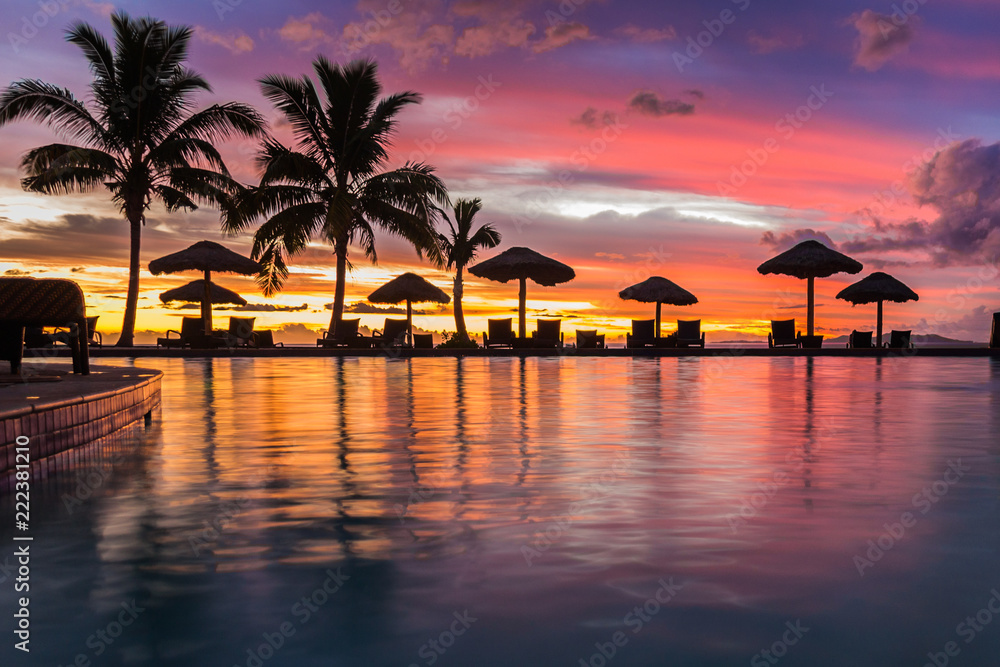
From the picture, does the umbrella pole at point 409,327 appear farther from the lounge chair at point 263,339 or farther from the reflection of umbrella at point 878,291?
the reflection of umbrella at point 878,291

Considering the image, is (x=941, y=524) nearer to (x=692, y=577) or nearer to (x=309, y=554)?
(x=692, y=577)

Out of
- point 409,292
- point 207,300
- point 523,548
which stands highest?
point 409,292

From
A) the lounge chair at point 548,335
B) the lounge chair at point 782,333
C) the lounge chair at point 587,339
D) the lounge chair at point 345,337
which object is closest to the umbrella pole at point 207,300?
the lounge chair at point 345,337

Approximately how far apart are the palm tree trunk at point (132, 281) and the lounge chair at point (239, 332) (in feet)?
8.96

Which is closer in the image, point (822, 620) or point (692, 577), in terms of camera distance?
point (822, 620)

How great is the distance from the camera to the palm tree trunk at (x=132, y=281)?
87.0ft

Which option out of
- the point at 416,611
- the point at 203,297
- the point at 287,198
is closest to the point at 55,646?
the point at 416,611

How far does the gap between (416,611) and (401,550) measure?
794 millimetres

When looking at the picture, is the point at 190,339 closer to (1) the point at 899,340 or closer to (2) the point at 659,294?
(2) the point at 659,294

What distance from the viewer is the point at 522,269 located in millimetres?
29000

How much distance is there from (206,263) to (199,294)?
267 cm

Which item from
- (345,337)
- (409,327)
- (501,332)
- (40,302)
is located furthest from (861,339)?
(40,302)

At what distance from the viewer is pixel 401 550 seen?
368cm

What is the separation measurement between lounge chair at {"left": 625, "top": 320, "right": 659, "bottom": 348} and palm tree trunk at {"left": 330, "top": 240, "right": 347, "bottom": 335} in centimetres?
868
